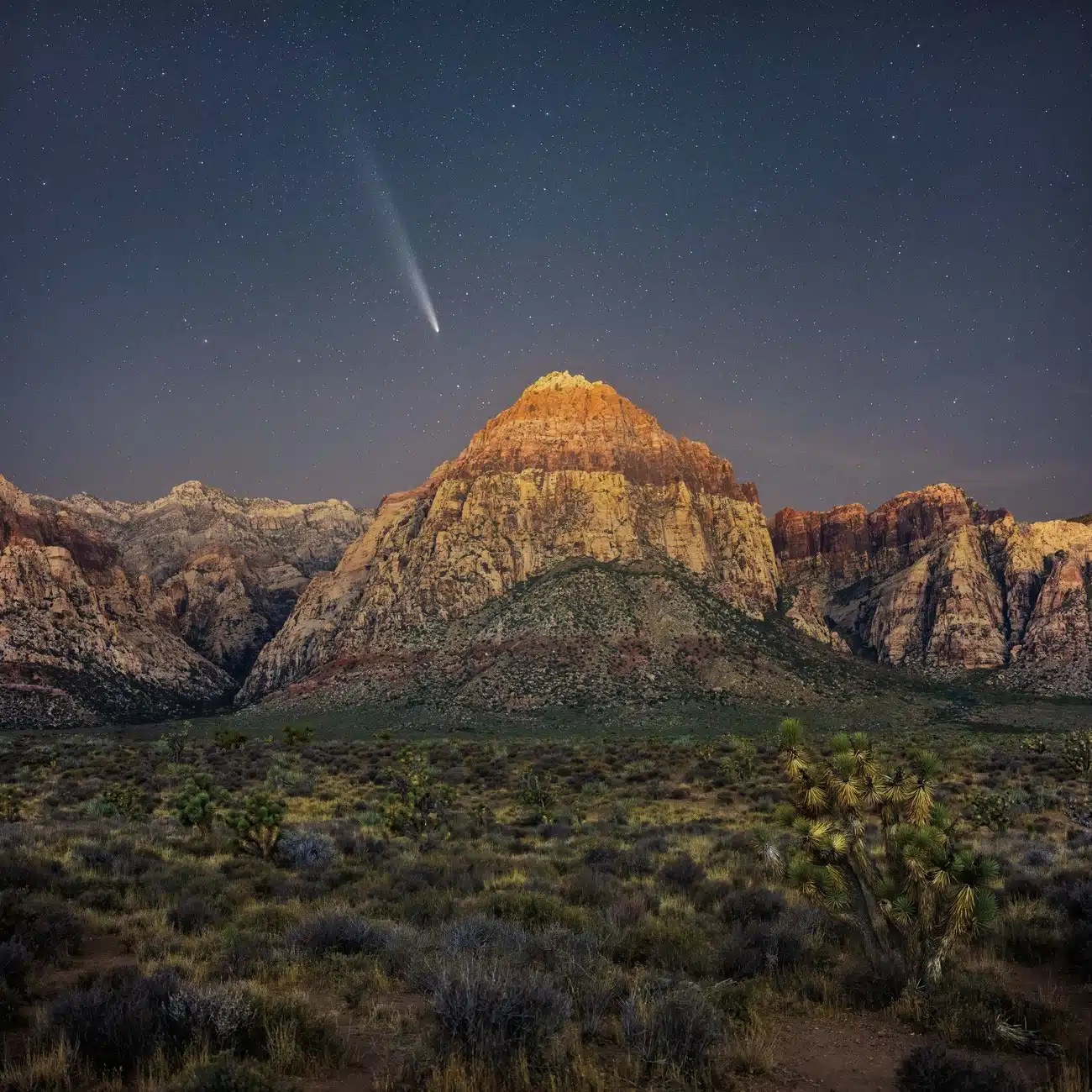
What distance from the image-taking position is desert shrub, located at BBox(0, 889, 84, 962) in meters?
10.8

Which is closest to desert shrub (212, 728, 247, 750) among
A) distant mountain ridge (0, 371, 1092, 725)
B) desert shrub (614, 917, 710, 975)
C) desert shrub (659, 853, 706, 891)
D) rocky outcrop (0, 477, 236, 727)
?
distant mountain ridge (0, 371, 1092, 725)

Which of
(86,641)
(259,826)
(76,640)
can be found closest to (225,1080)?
(259,826)

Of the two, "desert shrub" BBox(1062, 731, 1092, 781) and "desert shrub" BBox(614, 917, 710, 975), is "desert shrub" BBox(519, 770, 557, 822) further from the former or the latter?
"desert shrub" BBox(1062, 731, 1092, 781)

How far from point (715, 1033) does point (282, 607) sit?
203 m

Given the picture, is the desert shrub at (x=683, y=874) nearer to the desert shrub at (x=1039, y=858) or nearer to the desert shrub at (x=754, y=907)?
the desert shrub at (x=754, y=907)

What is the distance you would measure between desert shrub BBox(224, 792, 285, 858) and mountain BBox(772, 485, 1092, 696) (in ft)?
420

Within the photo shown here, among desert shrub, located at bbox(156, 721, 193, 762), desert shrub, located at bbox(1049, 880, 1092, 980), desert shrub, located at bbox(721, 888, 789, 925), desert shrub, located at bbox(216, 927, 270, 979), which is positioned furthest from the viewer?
desert shrub, located at bbox(156, 721, 193, 762)

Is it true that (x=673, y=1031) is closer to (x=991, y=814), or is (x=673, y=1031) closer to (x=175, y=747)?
(x=991, y=814)

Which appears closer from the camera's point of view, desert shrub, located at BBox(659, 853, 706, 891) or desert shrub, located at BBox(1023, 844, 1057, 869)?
desert shrub, located at BBox(659, 853, 706, 891)

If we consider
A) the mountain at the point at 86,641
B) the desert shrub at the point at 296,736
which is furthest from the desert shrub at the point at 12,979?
the mountain at the point at 86,641

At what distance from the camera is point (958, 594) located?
142 m

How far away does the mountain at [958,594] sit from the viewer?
12862cm

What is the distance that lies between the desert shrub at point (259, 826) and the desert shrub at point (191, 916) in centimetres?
611

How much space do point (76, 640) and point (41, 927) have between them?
127338 millimetres
